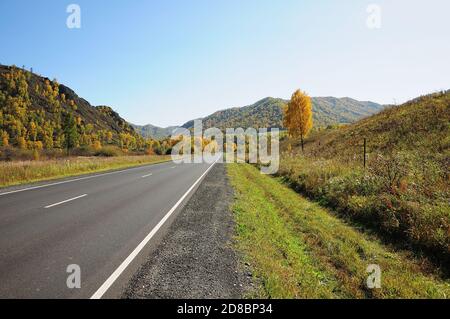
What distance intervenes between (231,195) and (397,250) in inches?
251

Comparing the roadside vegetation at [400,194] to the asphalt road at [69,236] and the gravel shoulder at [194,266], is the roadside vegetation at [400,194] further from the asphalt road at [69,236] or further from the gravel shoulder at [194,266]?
the asphalt road at [69,236]

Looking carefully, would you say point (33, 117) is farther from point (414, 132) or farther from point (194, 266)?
point (194, 266)

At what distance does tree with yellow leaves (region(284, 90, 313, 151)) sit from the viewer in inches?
1833

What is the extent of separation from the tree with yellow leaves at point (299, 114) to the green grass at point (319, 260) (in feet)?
130

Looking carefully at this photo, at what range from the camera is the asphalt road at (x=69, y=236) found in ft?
13.0

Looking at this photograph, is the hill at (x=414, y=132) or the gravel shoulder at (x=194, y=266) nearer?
the gravel shoulder at (x=194, y=266)

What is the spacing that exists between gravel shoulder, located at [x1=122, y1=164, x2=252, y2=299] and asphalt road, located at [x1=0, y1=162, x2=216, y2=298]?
507mm

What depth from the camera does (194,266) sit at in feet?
15.4

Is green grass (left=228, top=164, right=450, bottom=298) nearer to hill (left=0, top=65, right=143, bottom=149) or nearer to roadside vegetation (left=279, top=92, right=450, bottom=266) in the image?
roadside vegetation (left=279, top=92, right=450, bottom=266)

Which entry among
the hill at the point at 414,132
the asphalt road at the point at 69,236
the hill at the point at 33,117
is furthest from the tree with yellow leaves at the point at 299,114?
the hill at the point at 33,117

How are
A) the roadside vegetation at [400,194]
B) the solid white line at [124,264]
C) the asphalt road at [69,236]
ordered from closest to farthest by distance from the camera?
the solid white line at [124,264] < the asphalt road at [69,236] < the roadside vegetation at [400,194]

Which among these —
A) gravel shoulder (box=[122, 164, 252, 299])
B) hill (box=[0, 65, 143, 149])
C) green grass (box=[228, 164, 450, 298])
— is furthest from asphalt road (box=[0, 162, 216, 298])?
hill (box=[0, 65, 143, 149])

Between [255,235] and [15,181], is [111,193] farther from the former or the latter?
[15,181]

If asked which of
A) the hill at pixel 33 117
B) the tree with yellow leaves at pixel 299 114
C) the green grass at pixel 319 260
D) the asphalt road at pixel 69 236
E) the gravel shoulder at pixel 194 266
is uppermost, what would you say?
the hill at pixel 33 117
